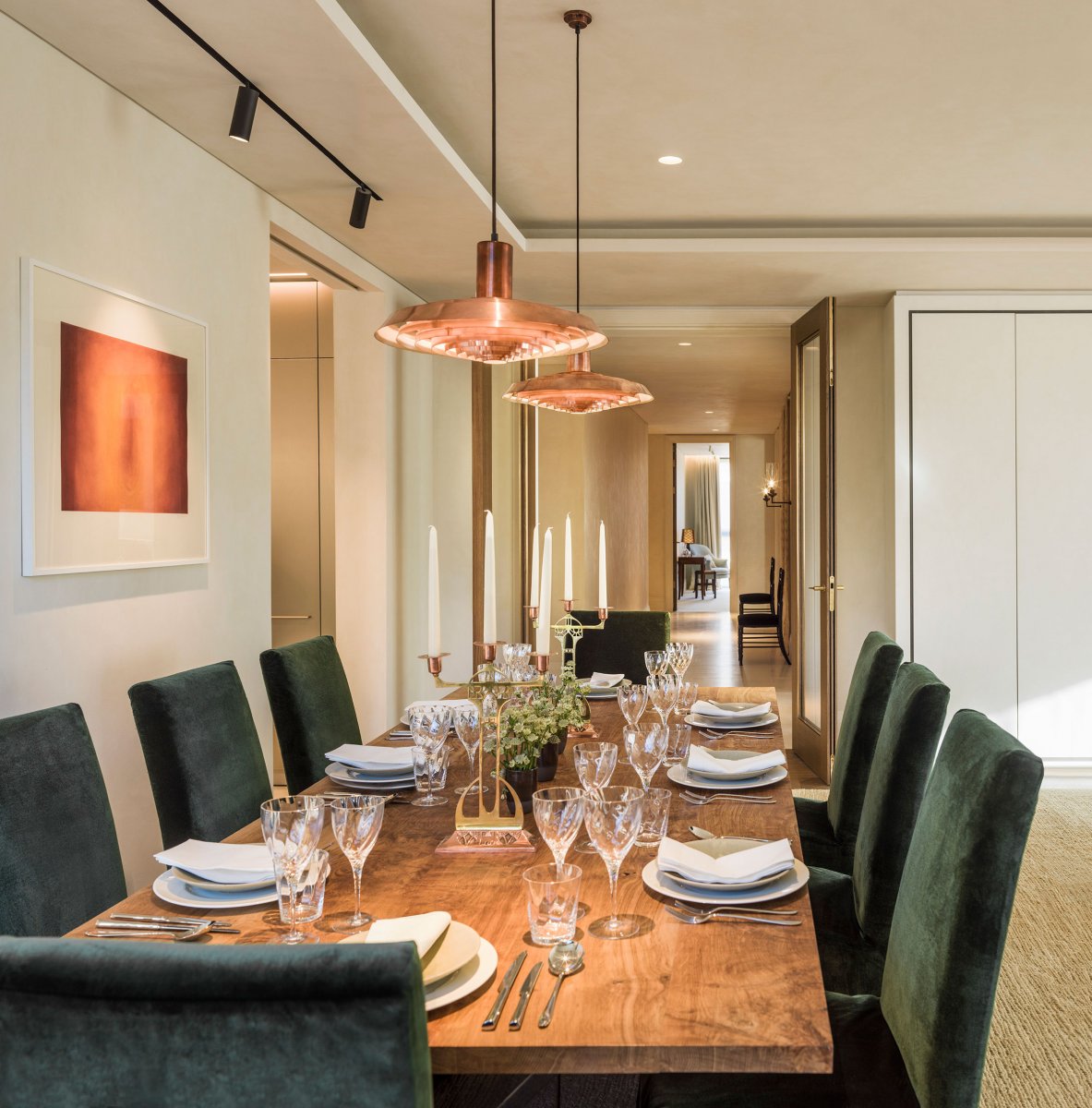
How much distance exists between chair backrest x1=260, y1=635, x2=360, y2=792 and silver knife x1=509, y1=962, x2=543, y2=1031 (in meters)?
1.45

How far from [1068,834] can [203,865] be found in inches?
154

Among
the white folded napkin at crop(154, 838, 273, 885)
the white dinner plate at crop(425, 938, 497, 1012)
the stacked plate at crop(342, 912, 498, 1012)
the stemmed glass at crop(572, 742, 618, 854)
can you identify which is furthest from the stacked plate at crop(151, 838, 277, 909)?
the stemmed glass at crop(572, 742, 618, 854)

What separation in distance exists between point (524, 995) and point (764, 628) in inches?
353

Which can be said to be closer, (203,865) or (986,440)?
(203,865)

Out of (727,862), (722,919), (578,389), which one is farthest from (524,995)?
(578,389)

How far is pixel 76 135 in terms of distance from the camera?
2.50m

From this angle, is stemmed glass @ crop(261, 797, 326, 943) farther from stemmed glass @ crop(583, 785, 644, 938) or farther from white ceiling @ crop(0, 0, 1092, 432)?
white ceiling @ crop(0, 0, 1092, 432)

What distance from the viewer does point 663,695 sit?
2.47 metres

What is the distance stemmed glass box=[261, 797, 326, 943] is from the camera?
1.34 meters

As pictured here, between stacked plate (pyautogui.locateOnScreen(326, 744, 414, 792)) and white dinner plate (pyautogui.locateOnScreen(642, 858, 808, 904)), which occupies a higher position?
stacked plate (pyautogui.locateOnScreen(326, 744, 414, 792))

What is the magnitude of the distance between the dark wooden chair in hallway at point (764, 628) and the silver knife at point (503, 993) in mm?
8032

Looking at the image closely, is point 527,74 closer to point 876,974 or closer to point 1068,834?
point 876,974

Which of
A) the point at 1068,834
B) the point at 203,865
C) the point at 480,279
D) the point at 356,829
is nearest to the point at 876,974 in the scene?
the point at 356,829

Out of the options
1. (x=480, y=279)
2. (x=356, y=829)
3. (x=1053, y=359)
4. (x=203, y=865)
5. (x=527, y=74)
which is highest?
(x=527, y=74)
